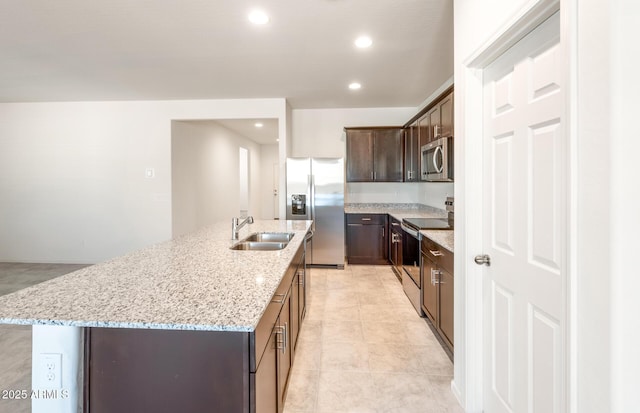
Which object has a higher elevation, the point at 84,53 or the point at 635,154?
the point at 84,53

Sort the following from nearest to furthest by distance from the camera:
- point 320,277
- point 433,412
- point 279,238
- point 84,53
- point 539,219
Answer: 1. point 539,219
2. point 433,412
3. point 279,238
4. point 84,53
5. point 320,277

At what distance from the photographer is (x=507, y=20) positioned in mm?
1329

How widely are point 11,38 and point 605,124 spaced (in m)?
4.38

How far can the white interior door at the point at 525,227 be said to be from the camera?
1.19 m

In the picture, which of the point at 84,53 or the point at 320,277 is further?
the point at 320,277

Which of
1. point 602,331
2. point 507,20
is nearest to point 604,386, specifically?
point 602,331

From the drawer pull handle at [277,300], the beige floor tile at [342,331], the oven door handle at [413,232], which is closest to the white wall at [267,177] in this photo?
the oven door handle at [413,232]

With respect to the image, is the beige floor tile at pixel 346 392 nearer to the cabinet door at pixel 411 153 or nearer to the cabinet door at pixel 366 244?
the cabinet door at pixel 366 244

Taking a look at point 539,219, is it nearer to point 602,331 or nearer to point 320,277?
point 602,331

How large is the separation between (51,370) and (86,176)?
4992 millimetres

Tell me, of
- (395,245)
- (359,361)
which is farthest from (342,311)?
(395,245)

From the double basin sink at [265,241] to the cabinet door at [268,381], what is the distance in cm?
114

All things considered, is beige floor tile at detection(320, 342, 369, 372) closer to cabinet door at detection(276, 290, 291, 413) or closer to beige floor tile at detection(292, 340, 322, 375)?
beige floor tile at detection(292, 340, 322, 375)

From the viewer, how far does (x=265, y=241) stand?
2830mm
